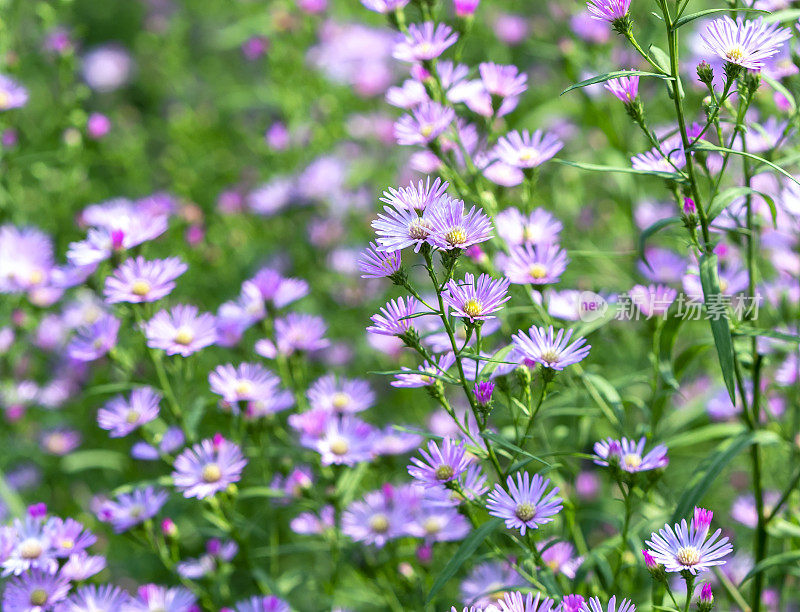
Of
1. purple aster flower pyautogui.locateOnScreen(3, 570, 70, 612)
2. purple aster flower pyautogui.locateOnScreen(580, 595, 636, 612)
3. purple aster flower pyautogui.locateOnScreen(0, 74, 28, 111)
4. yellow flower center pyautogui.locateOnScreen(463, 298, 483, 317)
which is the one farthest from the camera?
purple aster flower pyautogui.locateOnScreen(0, 74, 28, 111)

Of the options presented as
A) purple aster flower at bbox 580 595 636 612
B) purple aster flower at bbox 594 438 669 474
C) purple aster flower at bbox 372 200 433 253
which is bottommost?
purple aster flower at bbox 580 595 636 612

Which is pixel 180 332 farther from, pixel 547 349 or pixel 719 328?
pixel 719 328

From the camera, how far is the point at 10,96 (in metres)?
2.70

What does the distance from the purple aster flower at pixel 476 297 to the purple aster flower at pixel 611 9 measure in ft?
1.50

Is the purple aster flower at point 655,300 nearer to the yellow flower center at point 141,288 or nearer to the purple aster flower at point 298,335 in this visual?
the purple aster flower at point 298,335

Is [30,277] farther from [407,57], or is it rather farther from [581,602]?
[581,602]

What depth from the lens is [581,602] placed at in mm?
1293

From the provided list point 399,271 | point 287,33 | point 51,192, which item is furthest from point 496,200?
point 51,192

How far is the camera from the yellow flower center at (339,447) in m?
1.89

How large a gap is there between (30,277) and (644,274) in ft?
5.87

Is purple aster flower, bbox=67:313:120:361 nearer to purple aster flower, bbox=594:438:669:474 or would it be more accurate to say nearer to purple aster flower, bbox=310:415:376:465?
purple aster flower, bbox=310:415:376:465

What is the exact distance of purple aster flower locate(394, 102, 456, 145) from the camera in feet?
5.90

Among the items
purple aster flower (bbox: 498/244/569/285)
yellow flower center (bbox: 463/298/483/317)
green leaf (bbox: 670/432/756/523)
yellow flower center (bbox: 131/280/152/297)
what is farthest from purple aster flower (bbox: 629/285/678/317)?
yellow flower center (bbox: 131/280/152/297)

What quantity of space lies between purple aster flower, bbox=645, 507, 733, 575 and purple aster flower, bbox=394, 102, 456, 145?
2.98 feet
